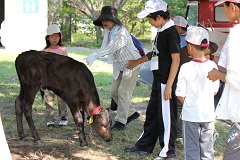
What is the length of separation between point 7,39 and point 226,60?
1929cm

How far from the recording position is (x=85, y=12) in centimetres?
2820

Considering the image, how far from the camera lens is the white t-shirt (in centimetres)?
475

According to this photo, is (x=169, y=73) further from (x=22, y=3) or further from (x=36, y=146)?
(x=22, y=3)

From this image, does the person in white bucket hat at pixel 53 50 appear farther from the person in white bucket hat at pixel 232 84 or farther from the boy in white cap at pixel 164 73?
the person in white bucket hat at pixel 232 84

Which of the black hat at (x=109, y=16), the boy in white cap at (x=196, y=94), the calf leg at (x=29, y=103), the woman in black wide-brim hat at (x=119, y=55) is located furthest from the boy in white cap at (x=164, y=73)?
the calf leg at (x=29, y=103)

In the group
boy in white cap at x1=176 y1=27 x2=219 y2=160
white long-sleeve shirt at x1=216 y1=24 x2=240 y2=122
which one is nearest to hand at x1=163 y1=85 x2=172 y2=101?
boy in white cap at x1=176 y1=27 x2=219 y2=160

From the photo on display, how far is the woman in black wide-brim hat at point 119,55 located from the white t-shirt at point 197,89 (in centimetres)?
215

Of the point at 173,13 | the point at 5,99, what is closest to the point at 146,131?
the point at 5,99

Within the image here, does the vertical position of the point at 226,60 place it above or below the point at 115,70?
above

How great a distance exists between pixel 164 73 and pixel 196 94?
103 cm

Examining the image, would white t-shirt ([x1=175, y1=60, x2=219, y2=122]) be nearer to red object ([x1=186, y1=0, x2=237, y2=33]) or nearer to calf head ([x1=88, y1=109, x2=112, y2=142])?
calf head ([x1=88, y1=109, x2=112, y2=142])

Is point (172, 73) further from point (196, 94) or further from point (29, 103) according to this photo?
point (29, 103)

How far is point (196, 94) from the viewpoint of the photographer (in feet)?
15.7

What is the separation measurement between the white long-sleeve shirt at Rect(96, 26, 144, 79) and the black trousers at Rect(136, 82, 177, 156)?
116 cm
